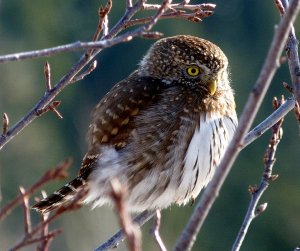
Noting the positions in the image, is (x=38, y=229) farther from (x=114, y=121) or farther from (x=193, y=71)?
(x=193, y=71)

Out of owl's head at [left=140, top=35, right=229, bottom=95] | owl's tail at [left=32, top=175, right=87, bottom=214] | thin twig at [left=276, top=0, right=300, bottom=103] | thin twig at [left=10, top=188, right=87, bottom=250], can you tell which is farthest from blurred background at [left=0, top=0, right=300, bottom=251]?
thin twig at [left=10, top=188, right=87, bottom=250]

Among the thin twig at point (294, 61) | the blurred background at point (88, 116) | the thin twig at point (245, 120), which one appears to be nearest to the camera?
the thin twig at point (245, 120)

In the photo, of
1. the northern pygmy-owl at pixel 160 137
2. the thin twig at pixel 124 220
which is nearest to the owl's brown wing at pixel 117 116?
the northern pygmy-owl at pixel 160 137

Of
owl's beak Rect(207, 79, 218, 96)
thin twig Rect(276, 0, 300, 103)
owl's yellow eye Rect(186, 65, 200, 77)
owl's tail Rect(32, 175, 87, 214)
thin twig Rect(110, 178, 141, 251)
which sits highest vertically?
owl's yellow eye Rect(186, 65, 200, 77)

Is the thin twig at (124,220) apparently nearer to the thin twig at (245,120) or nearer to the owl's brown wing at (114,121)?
the thin twig at (245,120)

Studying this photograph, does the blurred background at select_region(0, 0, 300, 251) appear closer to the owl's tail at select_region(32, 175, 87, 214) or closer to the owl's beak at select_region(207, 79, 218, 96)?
the owl's beak at select_region(207, 79, 218, 96)

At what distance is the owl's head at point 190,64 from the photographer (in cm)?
548

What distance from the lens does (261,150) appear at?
2467cm

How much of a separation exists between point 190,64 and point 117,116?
587 mm

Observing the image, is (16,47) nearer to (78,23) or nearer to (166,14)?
(78,23)

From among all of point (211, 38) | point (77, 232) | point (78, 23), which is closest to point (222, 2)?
point (211, 38)

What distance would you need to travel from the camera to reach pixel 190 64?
5.56 metres

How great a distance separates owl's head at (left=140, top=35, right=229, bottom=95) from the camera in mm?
5484

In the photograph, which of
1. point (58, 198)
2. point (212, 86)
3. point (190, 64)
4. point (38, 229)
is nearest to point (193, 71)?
point (190, 64)
